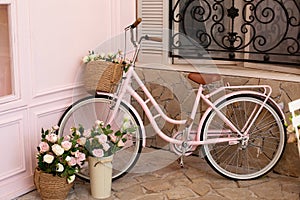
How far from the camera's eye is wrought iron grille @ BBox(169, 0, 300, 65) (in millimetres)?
3881

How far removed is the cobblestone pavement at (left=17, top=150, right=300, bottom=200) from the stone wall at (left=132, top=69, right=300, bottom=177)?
155mm

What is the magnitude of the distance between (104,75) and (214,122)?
0.96 m

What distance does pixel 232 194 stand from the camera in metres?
3.34

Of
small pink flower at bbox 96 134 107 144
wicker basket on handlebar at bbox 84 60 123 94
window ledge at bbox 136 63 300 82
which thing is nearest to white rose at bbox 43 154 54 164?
small pink flower at bbox 96 134 107 144

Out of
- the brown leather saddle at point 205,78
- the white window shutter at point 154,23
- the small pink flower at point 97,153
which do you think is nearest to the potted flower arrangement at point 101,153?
the small pink flower at point 97,153

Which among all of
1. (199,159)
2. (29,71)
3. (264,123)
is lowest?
(199,159)

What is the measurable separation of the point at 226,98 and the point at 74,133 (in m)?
1.15

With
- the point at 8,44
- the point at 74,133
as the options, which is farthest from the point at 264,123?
the point at 8,44

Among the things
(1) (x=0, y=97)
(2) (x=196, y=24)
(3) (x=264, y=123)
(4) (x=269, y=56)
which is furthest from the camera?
(2) (x=196, y=24)

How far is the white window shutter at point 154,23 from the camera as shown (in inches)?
165

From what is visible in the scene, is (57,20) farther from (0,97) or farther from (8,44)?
(0,97)

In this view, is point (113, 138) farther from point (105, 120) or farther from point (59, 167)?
point (105, 120)

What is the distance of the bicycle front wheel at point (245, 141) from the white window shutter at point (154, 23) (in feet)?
2.89

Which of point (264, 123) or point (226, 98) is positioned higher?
point (226, 98)
